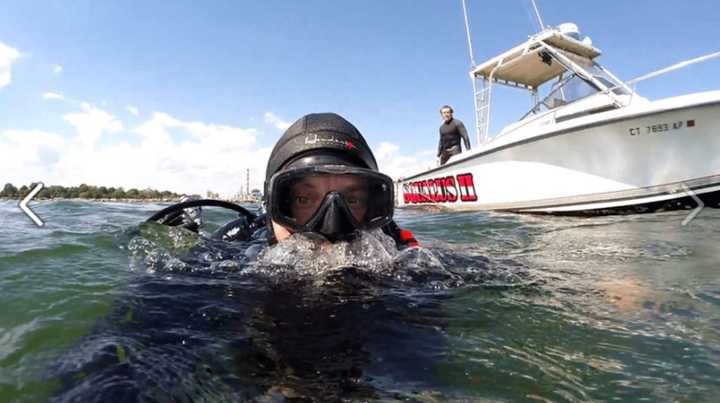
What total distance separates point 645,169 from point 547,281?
471cm

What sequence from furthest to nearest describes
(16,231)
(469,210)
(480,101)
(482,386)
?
(480,101), (469,210), (16,231), (482,386)

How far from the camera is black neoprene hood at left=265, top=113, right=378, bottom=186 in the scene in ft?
7.54

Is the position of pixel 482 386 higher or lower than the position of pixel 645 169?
lower

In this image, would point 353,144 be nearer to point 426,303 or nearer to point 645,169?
point 426,303

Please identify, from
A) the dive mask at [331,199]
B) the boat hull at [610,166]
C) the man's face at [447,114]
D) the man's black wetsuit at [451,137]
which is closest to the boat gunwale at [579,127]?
the boat hull at [610,166]

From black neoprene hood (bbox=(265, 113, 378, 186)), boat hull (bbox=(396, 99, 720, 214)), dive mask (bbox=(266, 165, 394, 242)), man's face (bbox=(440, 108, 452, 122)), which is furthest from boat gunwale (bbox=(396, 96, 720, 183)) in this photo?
dive mask (bbox=(266, 165, 394, 242))

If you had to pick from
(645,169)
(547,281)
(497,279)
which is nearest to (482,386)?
(497,279)

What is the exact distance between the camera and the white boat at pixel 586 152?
5488mm

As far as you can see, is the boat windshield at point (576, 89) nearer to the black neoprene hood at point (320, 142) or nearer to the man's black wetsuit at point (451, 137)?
the man's black wetsuit at point (451, 137)

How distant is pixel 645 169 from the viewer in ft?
19.0

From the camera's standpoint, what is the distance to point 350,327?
144 cm

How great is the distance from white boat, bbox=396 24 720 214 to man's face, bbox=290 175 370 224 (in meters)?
4.99

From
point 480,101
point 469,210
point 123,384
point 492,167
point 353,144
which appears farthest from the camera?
point 480,101

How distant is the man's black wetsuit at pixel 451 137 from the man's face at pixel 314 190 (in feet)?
21.6
